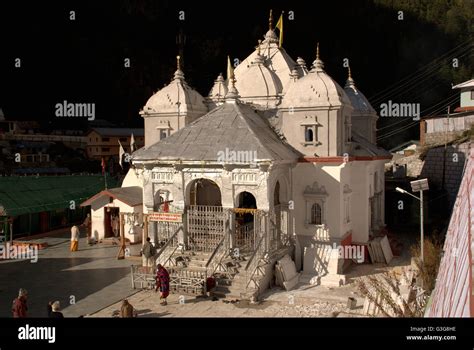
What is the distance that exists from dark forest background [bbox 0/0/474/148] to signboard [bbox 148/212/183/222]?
4710cm

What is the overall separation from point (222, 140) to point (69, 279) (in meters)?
8.19

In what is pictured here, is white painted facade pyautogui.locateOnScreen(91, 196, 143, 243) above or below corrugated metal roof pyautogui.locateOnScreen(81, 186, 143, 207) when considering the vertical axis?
below

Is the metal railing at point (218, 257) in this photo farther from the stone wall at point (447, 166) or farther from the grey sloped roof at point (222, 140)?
the stone wall at point (447, 166)

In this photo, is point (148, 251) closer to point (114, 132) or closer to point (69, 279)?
point (69, 279)

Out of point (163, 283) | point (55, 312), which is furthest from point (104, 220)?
point (55, 312)

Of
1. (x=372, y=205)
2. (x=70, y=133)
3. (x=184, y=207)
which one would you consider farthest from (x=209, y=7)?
(x=184, y=207)

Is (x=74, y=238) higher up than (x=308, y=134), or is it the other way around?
(x=308, y=134)

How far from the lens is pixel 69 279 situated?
61.0 ft

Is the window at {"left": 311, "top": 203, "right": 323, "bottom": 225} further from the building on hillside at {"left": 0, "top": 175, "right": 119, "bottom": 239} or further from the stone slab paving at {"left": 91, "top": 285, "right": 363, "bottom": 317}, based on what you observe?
the building on hillside at {"left": 0, "top": 175, "right": 119, "bottom": 239}

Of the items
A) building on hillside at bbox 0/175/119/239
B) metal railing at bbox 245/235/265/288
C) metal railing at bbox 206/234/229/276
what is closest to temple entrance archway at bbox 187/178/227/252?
metal railing at bbox 206/234/229/276

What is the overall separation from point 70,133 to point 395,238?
44.5 m

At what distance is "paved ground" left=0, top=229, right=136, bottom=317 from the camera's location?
618 inches

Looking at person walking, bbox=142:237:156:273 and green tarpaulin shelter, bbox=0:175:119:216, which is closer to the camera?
person walking, bbox=142:237:156:273
